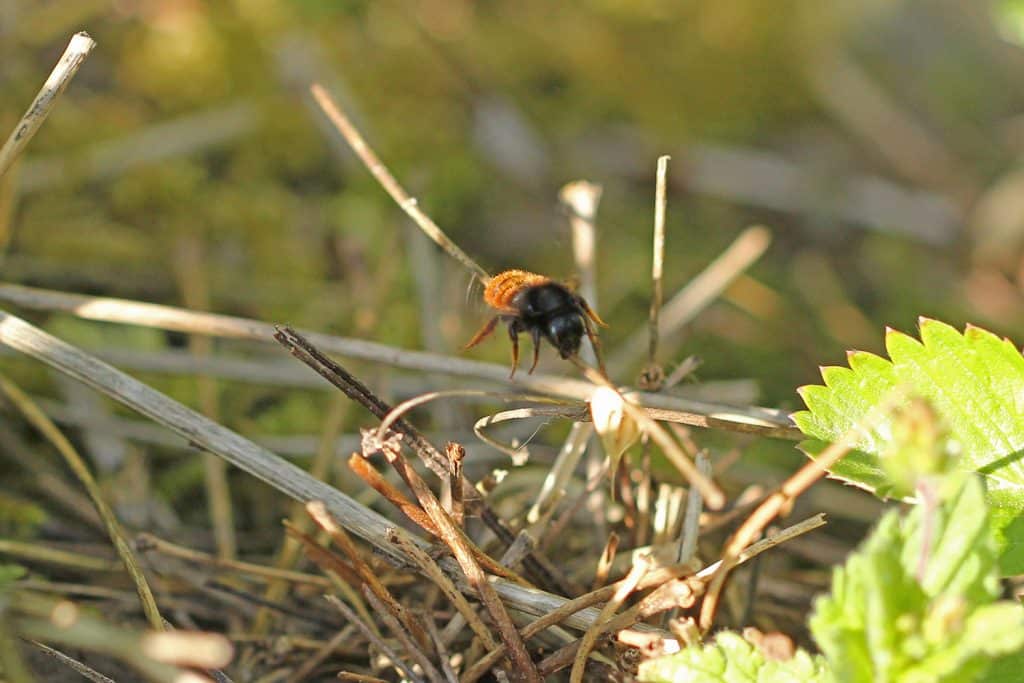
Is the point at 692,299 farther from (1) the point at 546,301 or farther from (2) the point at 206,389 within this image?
(2) the point at 206,389

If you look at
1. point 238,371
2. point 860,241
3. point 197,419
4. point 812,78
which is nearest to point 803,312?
point 860,241

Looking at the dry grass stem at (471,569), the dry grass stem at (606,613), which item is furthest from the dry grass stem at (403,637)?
the dry grass stem at (606,613)

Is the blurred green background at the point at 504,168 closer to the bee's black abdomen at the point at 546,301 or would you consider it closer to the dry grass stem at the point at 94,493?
the dry grass stem at the point at 94,493

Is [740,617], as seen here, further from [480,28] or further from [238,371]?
[480,28]

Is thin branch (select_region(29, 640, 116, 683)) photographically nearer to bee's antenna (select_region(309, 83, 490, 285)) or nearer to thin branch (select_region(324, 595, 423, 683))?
thin branch (select_region(324, 595, 423, 683))

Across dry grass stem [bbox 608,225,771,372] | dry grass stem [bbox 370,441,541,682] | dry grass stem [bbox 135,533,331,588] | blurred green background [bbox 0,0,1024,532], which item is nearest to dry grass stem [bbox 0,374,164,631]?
dry grass stem [bbox 135,533,331,588]

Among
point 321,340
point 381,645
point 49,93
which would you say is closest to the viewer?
point 381,645

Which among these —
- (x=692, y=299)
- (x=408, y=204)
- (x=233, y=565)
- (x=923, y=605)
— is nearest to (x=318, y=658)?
(x=233, y=565)
